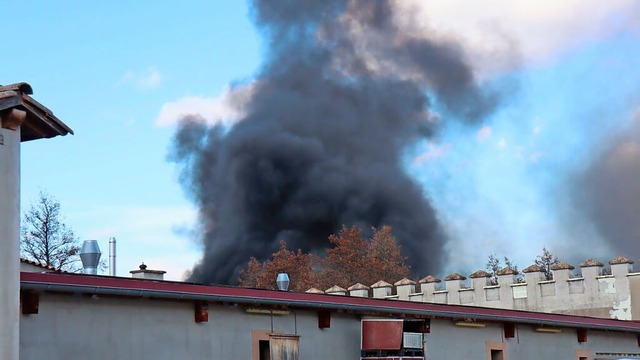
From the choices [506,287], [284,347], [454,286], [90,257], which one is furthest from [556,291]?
[90,257]

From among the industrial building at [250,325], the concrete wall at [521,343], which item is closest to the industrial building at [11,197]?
the industrial building at [250,325]

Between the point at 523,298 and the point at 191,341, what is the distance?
24.1m

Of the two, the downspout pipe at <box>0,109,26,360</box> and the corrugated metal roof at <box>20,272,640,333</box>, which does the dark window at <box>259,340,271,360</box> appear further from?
the downspout pipe at <box>0,109,26,360</box>

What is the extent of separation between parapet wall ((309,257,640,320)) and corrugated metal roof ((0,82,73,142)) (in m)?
22.0

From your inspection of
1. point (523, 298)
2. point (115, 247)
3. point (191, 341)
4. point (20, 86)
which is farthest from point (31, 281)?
point (523, 298)

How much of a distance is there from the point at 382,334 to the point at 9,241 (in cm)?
942

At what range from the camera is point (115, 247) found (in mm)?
24188

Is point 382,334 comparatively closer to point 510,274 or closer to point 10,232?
point 10,232

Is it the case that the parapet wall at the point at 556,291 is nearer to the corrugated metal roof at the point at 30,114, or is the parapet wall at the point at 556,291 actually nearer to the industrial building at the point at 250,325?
→ the industrial building at the point at 250,325

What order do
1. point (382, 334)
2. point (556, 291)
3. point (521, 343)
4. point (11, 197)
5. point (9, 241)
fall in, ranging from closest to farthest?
1. point (9, 241)
2. point (11, 197)
3. point (382, 334)
4. point (521, 343)
5. point (556, 291)

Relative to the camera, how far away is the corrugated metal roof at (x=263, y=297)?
1600cm

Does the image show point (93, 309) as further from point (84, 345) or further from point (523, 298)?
point (523, 298)

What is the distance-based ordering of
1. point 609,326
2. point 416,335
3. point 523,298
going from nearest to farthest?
1. point 416,335
2. point 609,326
3. point 523,298

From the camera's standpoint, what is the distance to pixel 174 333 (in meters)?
18.3
